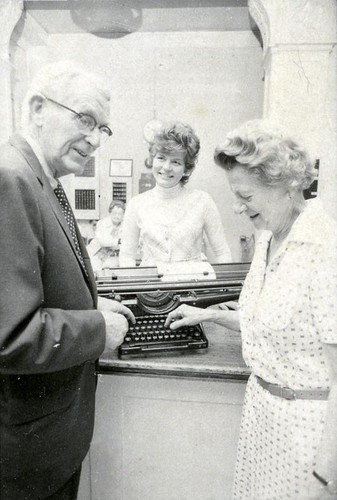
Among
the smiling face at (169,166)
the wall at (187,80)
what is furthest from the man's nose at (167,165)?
the wall at (187,80)

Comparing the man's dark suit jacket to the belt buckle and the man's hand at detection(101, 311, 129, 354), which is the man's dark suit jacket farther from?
the belt buckle

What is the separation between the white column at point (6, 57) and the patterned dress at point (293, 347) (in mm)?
3017

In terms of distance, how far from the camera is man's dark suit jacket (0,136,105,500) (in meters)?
0.95

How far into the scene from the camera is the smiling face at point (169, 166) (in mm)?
2335

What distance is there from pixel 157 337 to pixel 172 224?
3.51ft

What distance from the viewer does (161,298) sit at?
165 centimetres

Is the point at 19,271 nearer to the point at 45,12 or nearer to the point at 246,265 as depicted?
the point at 246,265

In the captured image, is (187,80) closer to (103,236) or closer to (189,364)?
(103,236)

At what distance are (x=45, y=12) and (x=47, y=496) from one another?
387cm

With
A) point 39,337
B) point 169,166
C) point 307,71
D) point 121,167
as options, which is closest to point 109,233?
point 121,167

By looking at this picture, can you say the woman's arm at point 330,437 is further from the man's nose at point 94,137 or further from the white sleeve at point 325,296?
the man's nose at point 94,137

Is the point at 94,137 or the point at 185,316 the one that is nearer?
the point at 94,137

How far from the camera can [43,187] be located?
3.59 ft

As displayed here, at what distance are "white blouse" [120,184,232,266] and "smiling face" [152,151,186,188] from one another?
0.10 m
